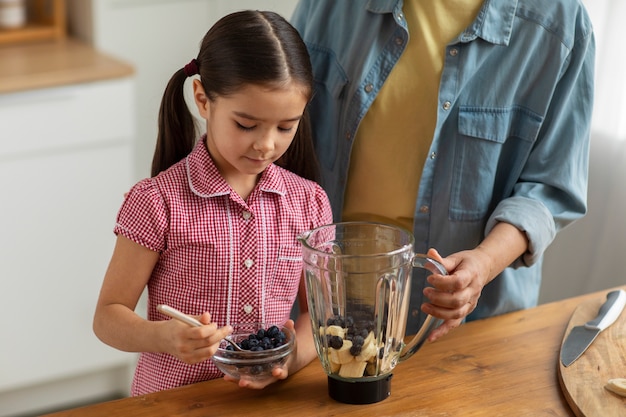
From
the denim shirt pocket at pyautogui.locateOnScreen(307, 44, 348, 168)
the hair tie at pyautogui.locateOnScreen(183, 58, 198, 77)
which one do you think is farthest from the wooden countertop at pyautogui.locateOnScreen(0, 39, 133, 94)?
the hair tie at pyautogui.locateOnScreen(183, 58, 198, 77)

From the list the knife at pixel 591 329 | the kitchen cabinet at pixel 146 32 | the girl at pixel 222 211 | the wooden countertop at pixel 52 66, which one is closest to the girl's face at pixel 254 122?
the girl at pixel 222 211

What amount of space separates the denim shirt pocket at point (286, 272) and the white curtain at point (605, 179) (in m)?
1.07

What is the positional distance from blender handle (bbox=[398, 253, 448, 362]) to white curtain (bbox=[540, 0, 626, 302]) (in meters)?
1.09

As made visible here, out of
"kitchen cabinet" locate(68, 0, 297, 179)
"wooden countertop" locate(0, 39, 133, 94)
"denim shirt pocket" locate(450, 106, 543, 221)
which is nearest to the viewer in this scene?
"denim shirt pocket" locate(450, 106, 543, 221)

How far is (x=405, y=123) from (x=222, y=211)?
13.2 inches

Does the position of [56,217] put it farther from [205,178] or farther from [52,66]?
[205,178]

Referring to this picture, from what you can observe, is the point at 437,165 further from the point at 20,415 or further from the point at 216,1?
the point at 20,415

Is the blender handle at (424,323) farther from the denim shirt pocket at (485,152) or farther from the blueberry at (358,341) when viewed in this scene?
the denim shirt pocket at (485,152)

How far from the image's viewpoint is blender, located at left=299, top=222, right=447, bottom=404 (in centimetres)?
118

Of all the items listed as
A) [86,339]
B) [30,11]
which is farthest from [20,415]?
[30,11]

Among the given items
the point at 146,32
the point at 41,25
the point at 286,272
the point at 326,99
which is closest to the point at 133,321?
the point at 286,272

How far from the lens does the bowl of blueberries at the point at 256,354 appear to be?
121 cm

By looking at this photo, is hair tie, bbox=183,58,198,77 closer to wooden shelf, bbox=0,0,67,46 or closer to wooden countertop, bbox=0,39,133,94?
Answer: wooden countertop, bbox=0,39,133,94

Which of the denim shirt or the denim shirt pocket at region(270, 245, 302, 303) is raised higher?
the denim shirt
